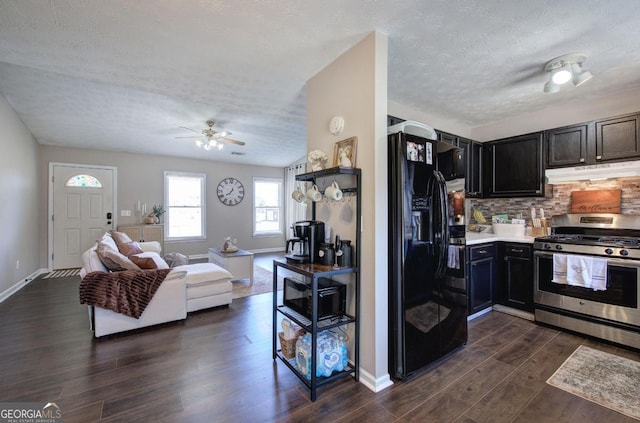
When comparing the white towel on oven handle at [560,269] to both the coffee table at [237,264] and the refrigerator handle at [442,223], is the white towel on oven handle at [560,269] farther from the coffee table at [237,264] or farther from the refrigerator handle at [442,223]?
the coffee table at [237,264]

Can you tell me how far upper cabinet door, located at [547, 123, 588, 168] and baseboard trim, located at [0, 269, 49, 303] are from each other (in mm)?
7310

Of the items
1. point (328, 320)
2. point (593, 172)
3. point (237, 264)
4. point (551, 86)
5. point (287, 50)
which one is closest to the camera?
point (328, 320)

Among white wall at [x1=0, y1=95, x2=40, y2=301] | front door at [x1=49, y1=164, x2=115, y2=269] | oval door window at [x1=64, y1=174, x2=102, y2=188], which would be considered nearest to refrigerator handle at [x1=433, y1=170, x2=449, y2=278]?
white wall at [x1=0, y1=95, x2=40, y2=301]

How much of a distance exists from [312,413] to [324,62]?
9.02 feet

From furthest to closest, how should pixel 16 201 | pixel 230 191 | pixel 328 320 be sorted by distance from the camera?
pixel 230 191 → pixel 16 201 → pixel 328 320

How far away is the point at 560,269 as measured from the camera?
2.90 meters

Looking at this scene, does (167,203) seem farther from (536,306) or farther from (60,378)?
(536,306)

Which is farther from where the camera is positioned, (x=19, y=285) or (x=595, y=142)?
(x=19, y=285)

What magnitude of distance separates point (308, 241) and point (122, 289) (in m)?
2.03

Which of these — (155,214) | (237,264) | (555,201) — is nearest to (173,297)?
(237,264)

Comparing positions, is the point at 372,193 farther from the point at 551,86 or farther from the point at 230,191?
the point at 230,191

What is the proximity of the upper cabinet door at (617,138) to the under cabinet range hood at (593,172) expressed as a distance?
102mm

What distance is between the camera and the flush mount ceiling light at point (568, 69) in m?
2.39

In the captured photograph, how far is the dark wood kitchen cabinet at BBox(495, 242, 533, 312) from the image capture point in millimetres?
3221
